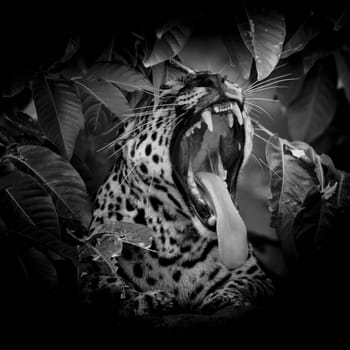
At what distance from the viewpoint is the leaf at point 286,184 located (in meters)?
2.06

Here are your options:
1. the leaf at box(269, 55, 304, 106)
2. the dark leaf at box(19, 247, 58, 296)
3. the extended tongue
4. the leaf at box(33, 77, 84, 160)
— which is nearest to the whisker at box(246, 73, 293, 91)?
the leaf at box(269, 55, 304, 106)

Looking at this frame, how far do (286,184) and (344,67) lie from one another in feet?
1.67

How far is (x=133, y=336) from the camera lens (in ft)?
5.72

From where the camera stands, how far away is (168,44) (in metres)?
1.92

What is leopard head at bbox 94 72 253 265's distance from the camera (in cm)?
189

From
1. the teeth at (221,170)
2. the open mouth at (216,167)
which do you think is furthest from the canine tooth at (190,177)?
the teeth at (221,170)

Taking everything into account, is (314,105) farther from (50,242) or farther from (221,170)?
(50,242)

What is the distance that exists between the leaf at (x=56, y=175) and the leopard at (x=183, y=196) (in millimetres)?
126

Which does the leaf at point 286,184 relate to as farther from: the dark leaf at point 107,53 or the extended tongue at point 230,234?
the dark leaf at point 107,53

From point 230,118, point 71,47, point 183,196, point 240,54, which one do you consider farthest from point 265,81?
point 71,47

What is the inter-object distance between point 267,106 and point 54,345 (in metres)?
1.08

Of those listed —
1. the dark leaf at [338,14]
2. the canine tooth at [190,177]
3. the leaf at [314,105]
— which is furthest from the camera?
the leaf at [314,105]

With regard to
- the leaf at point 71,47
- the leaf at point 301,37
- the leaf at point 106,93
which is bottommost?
the leaf at point 106,93

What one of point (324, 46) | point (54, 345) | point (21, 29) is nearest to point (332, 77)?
point (324, 46)
